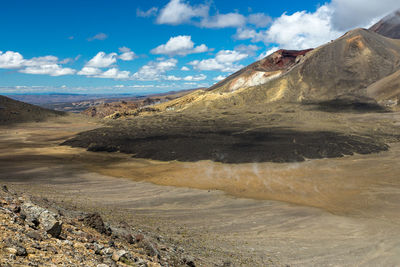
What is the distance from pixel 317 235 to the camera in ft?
57.6

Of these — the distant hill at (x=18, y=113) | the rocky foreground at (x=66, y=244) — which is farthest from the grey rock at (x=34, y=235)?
the distant hill at (x=18, y=113)

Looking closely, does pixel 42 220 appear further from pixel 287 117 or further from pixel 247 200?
pixel 287 117

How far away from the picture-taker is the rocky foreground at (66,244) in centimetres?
667

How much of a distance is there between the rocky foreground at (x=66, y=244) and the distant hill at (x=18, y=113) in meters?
98.7

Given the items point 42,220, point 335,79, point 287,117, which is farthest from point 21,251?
point 335,79

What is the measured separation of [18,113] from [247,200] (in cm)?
10343

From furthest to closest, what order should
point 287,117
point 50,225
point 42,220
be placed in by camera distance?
point 287,117
point 42,220
point 50,225

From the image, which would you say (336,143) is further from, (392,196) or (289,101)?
(289,101)

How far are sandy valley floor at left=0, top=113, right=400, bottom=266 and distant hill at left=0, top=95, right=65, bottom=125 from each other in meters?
59.4

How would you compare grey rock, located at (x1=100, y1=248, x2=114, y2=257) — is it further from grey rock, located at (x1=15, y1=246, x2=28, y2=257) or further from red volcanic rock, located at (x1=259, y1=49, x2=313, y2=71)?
red volcanic rock, located at (x1=259, y1=49, x2=313, y2=71)

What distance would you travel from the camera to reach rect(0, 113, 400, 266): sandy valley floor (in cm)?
1511

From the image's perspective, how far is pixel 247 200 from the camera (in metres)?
24.6

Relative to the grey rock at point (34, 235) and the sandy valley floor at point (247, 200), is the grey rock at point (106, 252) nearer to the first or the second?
the grey rock at point (34, 235)

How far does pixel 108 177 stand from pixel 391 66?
128 meters
